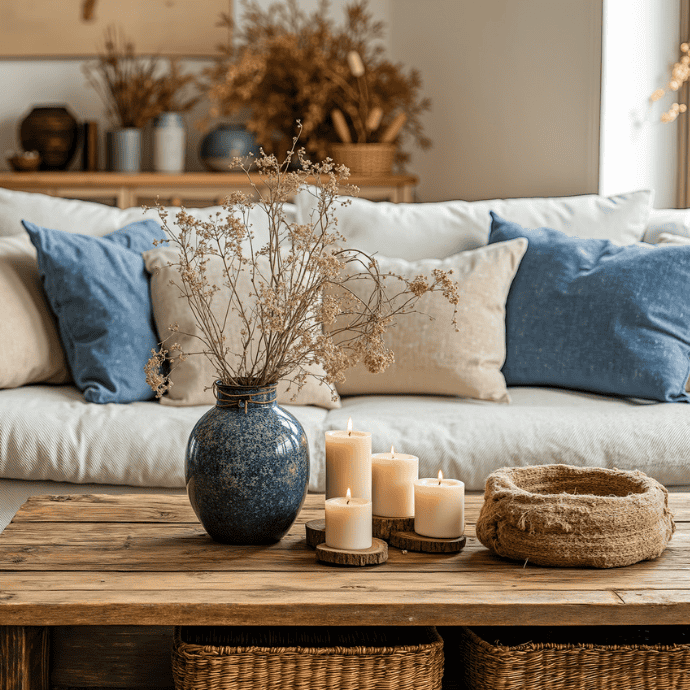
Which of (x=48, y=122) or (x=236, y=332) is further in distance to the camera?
(x=48, y=122)

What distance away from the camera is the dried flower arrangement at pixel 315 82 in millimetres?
3789

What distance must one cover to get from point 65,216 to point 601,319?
1.49 m

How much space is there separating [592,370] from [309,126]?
208 cm

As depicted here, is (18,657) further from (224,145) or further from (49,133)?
(49,133)

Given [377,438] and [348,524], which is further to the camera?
[377,438]

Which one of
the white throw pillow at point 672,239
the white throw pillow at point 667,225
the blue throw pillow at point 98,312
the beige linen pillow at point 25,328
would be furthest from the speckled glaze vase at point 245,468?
the white throw pillow at point 667,225

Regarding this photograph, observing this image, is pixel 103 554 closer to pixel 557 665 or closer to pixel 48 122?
pixel 557 665

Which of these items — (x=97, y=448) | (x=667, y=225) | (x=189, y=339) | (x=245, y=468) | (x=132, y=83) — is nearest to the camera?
(x=245, y=468)

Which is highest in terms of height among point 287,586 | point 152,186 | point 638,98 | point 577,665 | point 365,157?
point 638,98

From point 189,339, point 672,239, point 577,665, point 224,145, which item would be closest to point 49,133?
point 224,145

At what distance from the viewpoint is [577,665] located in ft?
3.76

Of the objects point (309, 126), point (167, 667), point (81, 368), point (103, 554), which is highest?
point (309, 126)

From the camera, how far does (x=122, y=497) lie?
1485 mm

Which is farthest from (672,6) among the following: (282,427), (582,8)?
(282,427)
